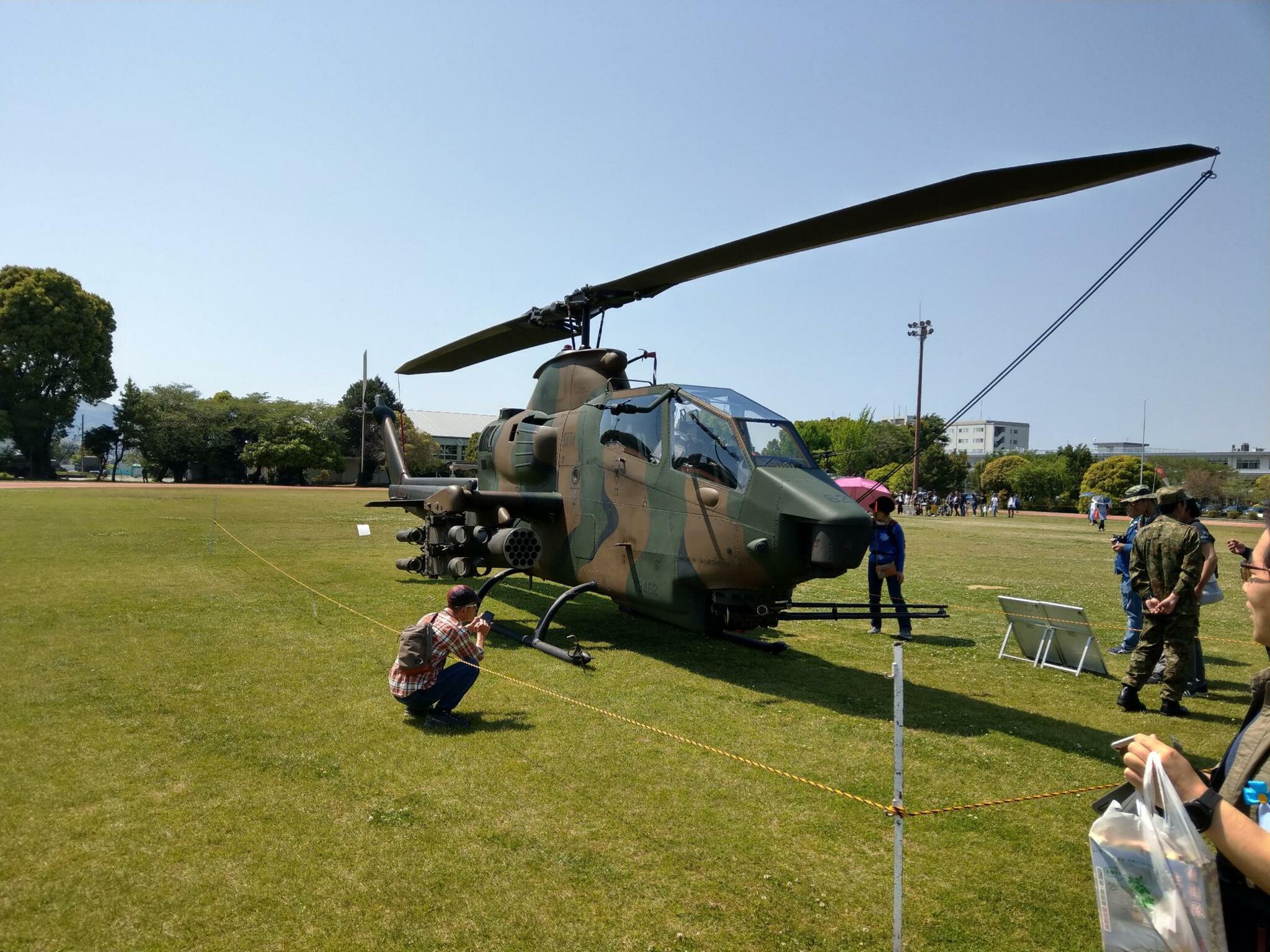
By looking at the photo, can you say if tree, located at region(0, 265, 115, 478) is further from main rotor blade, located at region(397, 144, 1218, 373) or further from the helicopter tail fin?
main rotor blade, located at region(397, 144, 1218, 373)

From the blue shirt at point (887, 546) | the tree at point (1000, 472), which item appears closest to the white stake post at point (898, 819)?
the blue shirt at point (887, 546)

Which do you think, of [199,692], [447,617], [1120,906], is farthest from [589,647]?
[1120,906]

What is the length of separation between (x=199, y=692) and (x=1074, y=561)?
2087cm

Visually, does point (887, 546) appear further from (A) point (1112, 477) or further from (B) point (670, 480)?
(A) point (1112, 477)

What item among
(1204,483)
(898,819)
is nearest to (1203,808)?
(898,819)

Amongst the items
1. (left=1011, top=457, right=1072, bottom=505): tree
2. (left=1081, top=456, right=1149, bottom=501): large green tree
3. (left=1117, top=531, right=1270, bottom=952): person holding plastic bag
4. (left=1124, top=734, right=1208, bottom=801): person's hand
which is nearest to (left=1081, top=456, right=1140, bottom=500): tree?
(left=1081, top=456, right=1149, bottom=501): large green tree

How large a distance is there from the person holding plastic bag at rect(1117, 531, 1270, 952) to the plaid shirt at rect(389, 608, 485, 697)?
17.1ft

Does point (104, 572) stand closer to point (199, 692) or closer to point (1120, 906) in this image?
point (199, 692)

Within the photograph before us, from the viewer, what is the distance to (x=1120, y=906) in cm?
209

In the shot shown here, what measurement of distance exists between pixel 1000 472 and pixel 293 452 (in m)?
63.1

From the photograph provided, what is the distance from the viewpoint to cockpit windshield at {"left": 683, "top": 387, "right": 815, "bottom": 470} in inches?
293

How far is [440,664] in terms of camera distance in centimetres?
641

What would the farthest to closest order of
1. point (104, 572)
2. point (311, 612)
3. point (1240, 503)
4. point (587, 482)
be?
point (1240, 503) < point (104, 572) < point (311, 612) < point (587, 482)

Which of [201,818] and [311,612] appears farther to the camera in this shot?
[311,612]
